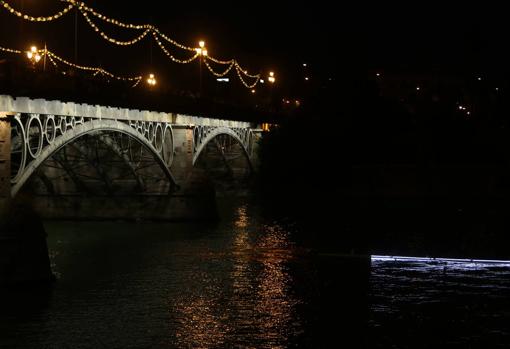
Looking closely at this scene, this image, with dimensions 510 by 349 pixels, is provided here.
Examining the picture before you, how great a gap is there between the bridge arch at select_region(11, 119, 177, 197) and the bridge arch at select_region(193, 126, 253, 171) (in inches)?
212

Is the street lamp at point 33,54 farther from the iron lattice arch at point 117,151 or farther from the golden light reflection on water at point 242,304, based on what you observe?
the golden light reflection on water at point 242,304

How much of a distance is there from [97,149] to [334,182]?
37803 mm

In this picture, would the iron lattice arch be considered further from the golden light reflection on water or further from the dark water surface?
the golden light reflection on water

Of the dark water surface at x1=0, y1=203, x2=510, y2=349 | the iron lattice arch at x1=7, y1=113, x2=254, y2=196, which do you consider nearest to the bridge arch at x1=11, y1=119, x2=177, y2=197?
the iron lattice arch at x1=7, y1=113, x2=254, y2=196

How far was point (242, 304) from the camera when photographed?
101 feet

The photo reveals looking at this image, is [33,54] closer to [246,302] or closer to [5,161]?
[5,161]

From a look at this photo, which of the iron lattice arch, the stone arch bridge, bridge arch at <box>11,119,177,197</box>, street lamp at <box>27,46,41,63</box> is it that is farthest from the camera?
the stone arch bridge

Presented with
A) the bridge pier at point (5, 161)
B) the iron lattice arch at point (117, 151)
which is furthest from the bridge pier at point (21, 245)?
the iron lattice arch at point (117, 151)

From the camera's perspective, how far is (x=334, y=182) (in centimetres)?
8912

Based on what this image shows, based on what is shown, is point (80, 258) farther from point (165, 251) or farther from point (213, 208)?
point (213, 208)

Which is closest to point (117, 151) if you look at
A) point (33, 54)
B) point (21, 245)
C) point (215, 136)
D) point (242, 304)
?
point (33, 54)

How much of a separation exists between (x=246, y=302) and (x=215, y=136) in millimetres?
38851

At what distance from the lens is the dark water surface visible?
2653cm

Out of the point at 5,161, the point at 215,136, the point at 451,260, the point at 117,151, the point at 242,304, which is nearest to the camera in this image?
the point at 242,304
